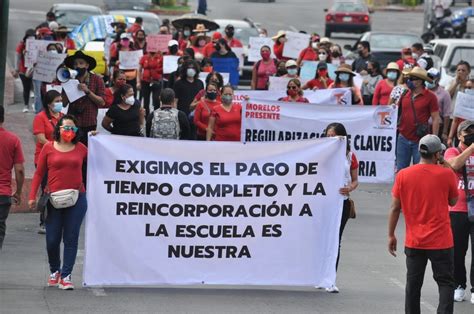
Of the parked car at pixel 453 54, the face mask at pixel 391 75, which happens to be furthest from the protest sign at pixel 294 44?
the face mask at pixel 391 75

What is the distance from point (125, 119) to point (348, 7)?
1478 inches

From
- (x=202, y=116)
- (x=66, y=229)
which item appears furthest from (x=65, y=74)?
(x=66, y=229)

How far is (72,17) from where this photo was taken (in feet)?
122

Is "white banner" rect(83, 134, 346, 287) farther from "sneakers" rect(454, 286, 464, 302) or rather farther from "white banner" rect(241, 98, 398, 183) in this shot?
"white banner" rect(241, 98, 398, 183)

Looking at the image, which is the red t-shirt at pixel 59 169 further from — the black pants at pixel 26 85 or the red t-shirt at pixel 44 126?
the black pants at pixel 26 85

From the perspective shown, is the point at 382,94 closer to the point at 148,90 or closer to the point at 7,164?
the point at 148,90

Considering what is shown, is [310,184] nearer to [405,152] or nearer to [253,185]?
[253,185]

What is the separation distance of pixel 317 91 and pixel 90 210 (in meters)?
8.44

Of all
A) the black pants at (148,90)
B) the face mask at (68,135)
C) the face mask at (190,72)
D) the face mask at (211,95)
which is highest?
the face mask at (68,135)

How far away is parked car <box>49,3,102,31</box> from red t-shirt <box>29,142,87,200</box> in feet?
82.1

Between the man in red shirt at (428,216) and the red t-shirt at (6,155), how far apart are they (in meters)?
3.44

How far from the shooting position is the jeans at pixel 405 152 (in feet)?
57.0

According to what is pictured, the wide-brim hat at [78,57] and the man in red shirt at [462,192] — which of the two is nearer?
the man in red shirt at [462,192]

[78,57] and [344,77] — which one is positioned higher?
[78,57]
